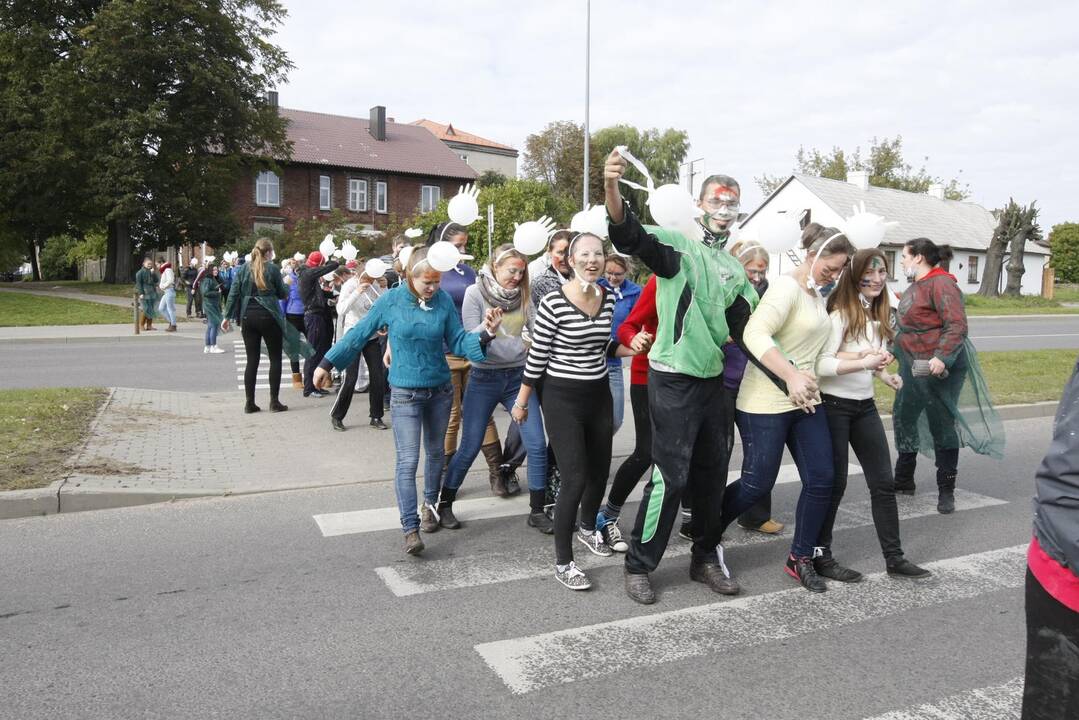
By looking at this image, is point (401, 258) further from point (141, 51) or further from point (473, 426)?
point (141, 51)

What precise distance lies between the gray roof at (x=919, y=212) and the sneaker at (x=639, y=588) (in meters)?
49.0

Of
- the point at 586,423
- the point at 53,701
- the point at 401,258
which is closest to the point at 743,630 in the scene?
the point at 586,423

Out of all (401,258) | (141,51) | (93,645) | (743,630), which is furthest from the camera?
(141,51)

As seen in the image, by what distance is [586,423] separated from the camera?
4.71 meters

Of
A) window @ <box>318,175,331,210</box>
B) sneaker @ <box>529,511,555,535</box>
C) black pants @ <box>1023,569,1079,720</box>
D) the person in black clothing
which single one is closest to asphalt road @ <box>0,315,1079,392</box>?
the person in black clothing

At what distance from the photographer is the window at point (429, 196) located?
57781 millimetres

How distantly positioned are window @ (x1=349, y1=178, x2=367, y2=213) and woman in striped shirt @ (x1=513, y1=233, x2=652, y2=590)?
52979mm

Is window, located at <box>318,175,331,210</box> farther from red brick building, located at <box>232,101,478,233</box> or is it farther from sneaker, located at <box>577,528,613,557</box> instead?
sneaker, located at <box>577,528,613,557</box>

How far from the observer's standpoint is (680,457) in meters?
4.23

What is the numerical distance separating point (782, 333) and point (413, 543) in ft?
8.03

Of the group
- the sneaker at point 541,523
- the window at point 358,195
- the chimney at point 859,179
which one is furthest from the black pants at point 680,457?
the chimney at point 859,179

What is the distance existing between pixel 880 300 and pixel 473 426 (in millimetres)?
2695

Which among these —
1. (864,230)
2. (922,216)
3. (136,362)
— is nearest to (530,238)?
(864,230)

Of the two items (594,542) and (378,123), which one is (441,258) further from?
(378,123)
